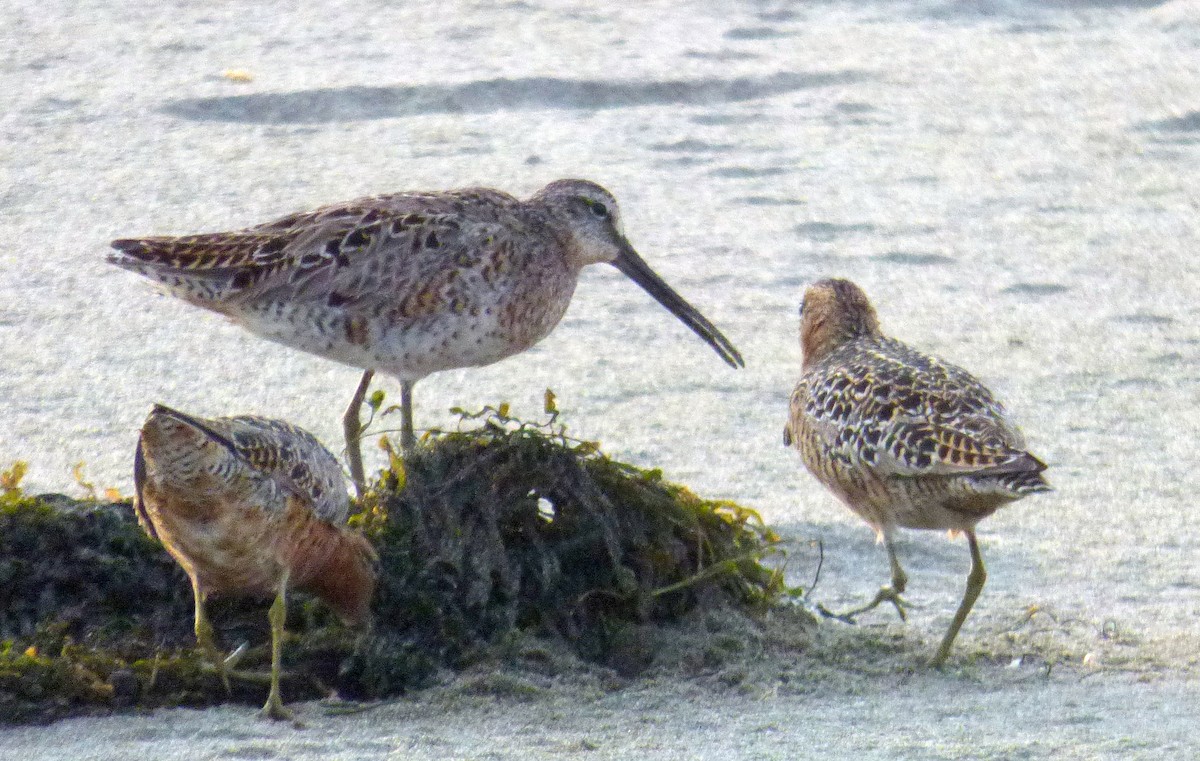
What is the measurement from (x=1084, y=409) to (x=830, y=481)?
1.61 m

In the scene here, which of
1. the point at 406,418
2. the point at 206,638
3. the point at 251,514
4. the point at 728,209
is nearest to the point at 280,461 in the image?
the point at 251,514

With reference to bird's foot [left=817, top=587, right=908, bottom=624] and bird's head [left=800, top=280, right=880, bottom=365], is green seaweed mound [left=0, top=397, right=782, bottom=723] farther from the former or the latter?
bird's head [left=800, top=280, right=880, bottom=365]

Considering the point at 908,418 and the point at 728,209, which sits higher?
the point at 908,418

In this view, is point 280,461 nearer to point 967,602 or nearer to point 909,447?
point 909,447

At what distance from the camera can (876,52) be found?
10047mm

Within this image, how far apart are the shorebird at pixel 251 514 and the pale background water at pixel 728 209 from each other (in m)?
1.20

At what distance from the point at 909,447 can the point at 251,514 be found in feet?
4.95

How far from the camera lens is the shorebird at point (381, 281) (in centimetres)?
512

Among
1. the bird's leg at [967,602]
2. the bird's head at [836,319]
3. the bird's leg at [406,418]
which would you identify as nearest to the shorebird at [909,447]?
the bird's leg at [967,602]

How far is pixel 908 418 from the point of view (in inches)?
178

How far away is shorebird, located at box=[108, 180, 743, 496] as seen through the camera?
5.12 metres

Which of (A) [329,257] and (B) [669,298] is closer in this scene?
(A) [329,257]

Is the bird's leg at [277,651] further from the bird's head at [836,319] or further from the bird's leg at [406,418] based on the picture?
the bird's head at [836,319]

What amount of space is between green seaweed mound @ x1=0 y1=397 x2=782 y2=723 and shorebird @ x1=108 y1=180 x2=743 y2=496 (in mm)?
456
